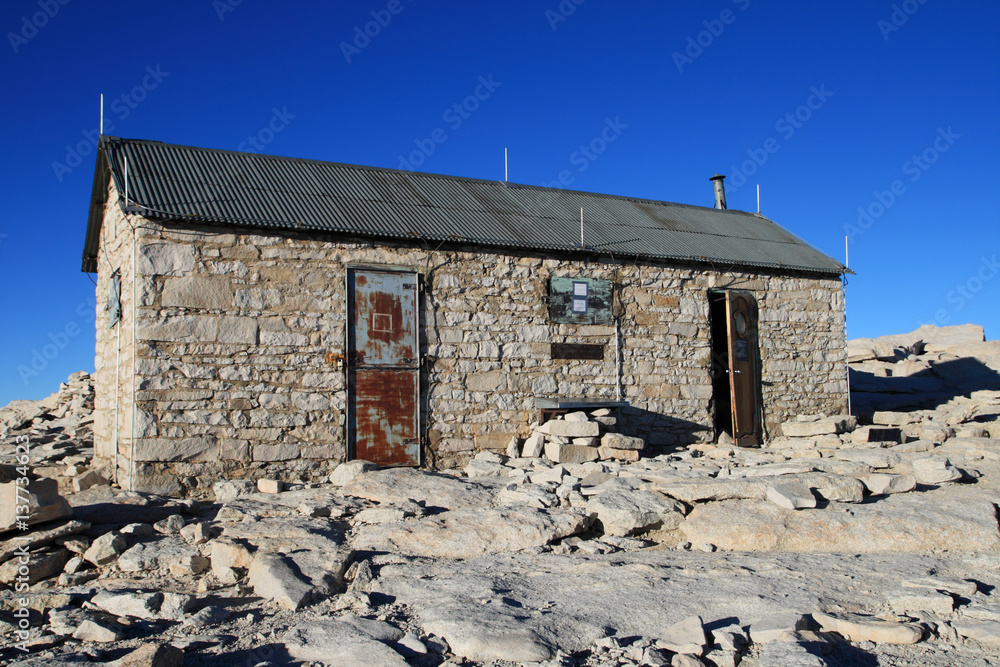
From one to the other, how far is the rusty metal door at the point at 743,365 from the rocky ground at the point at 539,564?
2.25m

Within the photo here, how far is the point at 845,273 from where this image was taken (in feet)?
42.2

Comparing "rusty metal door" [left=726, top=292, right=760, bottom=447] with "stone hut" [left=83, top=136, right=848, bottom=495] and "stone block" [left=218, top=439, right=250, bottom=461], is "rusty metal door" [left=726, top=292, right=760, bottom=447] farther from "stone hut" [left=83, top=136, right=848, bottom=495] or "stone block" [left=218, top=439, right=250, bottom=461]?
"stone block" [left=218, top=439, right=250, bottom=461]

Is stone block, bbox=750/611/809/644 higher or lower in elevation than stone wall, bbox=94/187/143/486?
lower

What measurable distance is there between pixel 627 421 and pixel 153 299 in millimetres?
6609

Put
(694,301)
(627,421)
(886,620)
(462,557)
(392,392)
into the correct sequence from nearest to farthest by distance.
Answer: (886,620)
(462,557)
(392,392)
(627,421)
(694,301)

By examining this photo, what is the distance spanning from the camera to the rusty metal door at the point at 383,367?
9.29 meters

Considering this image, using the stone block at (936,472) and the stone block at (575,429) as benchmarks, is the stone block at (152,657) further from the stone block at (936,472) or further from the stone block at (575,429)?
the stone block at (936,472)

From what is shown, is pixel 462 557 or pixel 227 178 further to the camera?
pixel 227 178

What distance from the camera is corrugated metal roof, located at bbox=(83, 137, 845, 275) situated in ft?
30.7

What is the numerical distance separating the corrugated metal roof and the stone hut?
5cm

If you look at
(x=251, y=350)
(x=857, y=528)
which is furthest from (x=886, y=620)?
(x=251, y=350)

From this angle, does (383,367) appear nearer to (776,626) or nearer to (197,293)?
(197,293)

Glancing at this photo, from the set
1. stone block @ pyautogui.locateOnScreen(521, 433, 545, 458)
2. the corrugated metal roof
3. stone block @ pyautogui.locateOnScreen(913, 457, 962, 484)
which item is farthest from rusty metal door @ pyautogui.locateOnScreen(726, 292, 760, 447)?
stone block @ pyautogui.locateOnScreen(913, 457, 962, 484)

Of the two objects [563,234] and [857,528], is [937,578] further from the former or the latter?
[563,234]
